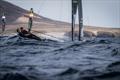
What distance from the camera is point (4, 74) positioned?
24.4 feet

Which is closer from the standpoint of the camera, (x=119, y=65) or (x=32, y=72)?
(x=32, y=72)

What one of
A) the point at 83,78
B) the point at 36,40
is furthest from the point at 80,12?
the point at 83,78

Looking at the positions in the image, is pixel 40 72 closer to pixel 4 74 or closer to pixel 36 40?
pixel 4 74

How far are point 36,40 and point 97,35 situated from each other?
22.3m

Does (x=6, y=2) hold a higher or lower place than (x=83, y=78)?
higher

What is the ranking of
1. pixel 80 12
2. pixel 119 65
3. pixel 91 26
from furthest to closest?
pixel 91 26, pixel 80 12, pixel 119 65

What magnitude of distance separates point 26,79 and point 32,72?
0.98m

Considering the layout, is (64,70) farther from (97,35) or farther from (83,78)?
(97,35)

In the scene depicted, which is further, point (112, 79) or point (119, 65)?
point (119, 65)

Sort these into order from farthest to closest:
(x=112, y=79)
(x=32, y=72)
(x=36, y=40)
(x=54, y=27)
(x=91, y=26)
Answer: (x=54, y=27), (x=91, y=26), (x=36, y=40), (x=32, y=72), (x=112, y=79)

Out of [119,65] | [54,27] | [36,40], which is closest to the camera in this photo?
[119,65]

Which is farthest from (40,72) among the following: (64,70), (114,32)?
(114,32)

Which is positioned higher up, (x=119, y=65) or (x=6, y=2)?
(x=6, y=2)

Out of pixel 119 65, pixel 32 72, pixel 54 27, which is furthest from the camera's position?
pixel 54 27
